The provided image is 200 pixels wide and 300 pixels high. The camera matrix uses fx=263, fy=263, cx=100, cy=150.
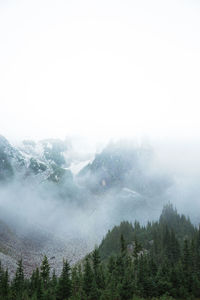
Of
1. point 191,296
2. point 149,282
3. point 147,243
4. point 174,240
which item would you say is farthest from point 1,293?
point 147,243

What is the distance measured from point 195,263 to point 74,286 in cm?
4272

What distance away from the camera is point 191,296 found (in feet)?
197

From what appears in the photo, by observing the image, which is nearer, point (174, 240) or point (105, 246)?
point (174, 240)

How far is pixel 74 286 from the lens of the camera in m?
67.2

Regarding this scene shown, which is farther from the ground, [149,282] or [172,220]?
[172,220]

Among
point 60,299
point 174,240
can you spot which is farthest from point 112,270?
point 174,240

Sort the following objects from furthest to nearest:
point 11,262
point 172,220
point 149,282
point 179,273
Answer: point 172,220 → point 11,262 → point 179,273 → point 149,282

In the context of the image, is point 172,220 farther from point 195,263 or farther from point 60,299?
point 60,299

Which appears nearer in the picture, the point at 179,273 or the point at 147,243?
the point at 179,273

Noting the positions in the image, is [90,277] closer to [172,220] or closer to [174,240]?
[174,240]

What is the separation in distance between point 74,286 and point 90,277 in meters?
5.34

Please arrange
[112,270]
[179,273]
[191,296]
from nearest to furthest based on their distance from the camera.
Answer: [191,296] < [179,273] < [112,270]

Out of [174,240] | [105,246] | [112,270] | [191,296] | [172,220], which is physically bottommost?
[191,296]

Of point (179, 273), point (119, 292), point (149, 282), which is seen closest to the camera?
point (119, 292)
